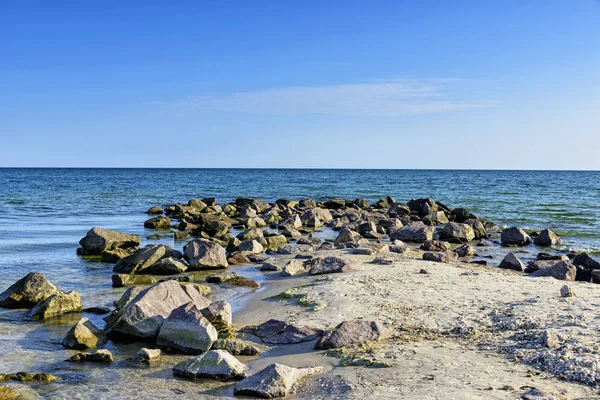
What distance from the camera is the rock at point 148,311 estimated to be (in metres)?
7.52

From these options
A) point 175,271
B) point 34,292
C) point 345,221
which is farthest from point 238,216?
point 34,292

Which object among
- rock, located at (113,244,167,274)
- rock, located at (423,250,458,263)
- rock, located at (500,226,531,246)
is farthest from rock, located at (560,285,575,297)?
rock, located at (500,226,531,246)

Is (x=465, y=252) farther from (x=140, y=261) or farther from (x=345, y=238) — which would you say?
(x=140, y=261)

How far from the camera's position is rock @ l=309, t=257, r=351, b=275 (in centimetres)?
1145

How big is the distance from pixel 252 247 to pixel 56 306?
266 inches

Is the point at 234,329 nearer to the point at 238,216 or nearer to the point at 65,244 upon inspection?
the point at 65,244

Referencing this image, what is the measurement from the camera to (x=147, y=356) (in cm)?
666

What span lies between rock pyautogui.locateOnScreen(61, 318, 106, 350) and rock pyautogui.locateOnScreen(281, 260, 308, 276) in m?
4.85

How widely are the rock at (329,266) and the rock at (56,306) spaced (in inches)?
183

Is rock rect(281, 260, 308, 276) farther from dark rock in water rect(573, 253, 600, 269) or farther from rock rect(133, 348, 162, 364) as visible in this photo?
dark rock in water rect(573, 253, 600, 269)

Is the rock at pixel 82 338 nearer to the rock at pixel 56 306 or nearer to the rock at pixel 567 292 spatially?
the rock at pixel 56 306

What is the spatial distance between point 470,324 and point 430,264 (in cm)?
484

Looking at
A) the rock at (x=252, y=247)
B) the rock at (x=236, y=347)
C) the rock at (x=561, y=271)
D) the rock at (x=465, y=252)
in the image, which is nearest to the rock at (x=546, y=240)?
the rock at (x=465, y=252)

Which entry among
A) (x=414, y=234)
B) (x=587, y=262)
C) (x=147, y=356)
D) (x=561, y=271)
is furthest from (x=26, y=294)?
(x=414, y=234)
